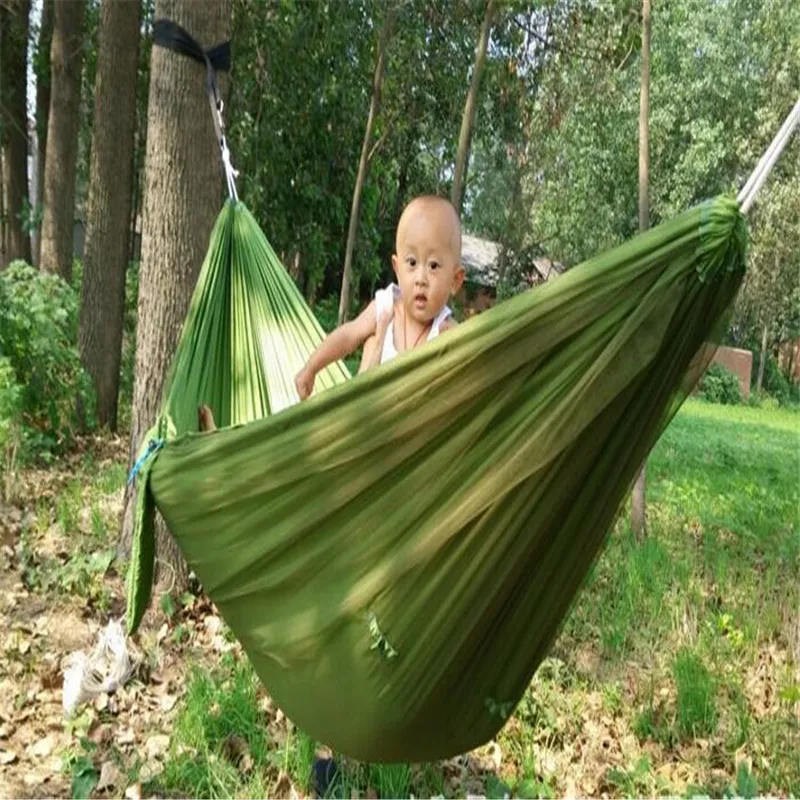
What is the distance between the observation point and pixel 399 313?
1.58 m

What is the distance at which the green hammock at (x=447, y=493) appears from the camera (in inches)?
44.7

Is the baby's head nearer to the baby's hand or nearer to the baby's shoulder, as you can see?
the baby's shoulder

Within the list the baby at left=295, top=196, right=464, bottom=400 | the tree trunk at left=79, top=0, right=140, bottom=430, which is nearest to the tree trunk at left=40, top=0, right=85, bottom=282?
the tree trunk at left=79, top=0, right=140, bottom=430

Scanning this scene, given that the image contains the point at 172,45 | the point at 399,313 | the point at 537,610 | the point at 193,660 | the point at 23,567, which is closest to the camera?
the point at 537,610

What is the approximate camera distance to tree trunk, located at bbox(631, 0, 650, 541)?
3031mm

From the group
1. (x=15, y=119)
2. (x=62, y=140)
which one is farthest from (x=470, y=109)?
(x=15, y=119)

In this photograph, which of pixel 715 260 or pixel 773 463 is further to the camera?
pixel 773 463

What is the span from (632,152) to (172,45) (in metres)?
12.8

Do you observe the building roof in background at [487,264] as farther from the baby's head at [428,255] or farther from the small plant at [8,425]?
the baby's head at [428,255]

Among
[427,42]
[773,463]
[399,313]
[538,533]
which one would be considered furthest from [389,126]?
[538,533]

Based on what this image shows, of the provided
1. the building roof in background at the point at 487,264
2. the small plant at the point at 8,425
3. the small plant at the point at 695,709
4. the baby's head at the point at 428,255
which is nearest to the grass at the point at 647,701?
the small plant at the point at 695,709

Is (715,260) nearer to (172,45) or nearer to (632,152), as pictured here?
(172,45)

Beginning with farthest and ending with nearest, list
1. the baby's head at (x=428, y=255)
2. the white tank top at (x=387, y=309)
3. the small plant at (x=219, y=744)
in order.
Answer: the small plant at (x=219, y=744) < the white tank top at (x=387, y=309) < the baby's head at (x=428, y=255)

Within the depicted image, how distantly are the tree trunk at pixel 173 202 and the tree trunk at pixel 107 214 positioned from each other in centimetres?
240
